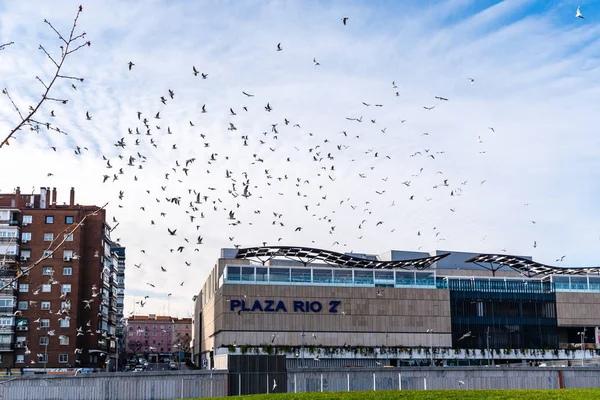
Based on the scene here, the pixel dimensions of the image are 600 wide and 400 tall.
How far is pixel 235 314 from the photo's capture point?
10862 centimetres

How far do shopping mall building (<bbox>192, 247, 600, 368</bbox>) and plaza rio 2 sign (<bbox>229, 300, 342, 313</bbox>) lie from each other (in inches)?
6.0

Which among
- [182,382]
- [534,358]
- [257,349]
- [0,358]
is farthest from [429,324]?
[182,382]

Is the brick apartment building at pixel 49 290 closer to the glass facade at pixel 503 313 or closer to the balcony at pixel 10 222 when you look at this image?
the balcony at pixel 10 222

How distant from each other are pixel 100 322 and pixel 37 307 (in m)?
14.9

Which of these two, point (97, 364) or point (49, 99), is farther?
point (97, 364)

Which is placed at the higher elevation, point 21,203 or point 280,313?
point 21,203

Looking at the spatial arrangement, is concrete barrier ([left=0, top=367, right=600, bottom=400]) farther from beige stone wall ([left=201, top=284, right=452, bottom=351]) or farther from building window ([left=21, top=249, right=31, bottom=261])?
building window ([left=21, top=249, right=31, bottom=261])

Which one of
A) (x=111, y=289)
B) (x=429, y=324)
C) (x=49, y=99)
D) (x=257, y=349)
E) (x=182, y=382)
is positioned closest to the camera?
(x=49, y=99)

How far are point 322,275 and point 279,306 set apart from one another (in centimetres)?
855

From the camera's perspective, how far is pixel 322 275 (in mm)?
113062

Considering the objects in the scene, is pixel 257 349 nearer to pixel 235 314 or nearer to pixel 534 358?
pixel 235 314

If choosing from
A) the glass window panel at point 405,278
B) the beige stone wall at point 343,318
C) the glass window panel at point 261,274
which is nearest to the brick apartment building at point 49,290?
the beige stone wall at point 343,318

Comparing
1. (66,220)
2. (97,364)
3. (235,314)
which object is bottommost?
(97,364)

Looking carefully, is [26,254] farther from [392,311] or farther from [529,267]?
[529,267]
